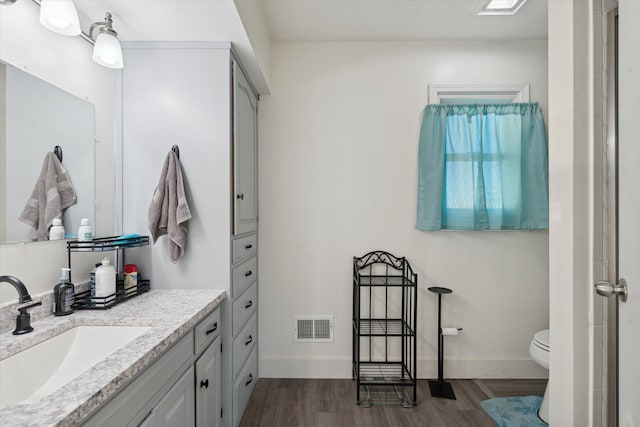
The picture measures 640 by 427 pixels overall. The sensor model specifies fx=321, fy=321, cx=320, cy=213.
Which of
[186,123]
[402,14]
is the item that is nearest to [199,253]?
[186,123]

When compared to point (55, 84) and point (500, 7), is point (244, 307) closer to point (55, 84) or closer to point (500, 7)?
point (55, 84)

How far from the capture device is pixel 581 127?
4.19ft

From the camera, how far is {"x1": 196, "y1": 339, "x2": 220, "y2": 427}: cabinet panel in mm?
1400

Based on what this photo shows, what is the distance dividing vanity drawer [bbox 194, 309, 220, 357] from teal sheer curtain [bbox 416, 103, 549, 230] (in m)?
1.60

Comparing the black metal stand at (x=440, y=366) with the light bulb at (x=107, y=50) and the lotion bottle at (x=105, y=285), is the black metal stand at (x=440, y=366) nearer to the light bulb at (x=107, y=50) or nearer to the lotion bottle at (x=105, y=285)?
the lotion bottle at (x=105, y=285)

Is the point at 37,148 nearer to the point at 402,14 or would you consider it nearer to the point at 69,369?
the point at 69,369

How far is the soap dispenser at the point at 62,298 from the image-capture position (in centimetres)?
132

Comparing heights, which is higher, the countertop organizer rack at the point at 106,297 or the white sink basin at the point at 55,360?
the countertop organizer rack at the point at 106,297

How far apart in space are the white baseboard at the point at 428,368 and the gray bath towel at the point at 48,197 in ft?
5.67

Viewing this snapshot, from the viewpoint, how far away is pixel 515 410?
2080 millimetres

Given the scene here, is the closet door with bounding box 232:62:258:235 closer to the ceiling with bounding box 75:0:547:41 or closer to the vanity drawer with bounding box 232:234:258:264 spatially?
the vanity drawer with bounding box 232:234:258:264

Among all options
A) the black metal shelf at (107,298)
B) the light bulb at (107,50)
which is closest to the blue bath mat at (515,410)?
the black metal shelf at (107,298)

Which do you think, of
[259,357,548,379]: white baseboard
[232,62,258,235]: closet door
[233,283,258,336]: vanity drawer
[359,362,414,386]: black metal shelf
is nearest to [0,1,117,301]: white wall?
[232,62,258,235]: closet door

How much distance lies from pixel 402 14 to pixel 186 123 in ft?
5.34
